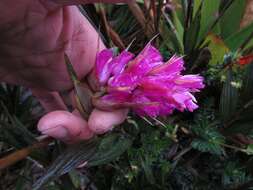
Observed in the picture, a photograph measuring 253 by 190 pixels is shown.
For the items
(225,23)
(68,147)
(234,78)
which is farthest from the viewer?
(225,23)

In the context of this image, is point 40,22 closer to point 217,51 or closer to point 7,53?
point 7,53

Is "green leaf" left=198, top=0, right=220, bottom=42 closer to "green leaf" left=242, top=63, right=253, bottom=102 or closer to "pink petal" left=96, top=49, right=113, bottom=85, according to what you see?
"green leaf" left=242, top=63, right=253, bottom=102

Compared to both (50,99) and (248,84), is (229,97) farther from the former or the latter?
(50,99)

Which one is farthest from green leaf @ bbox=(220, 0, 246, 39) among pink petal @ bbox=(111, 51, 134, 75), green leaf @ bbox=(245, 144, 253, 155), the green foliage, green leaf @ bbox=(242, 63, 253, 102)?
pink petal @ bbox=(111, 51, 134, 75)

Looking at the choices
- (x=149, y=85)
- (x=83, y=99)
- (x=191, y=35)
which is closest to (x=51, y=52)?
(x=83, y=99)

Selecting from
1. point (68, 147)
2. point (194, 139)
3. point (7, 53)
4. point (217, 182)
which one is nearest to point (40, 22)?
point (7, 53)
